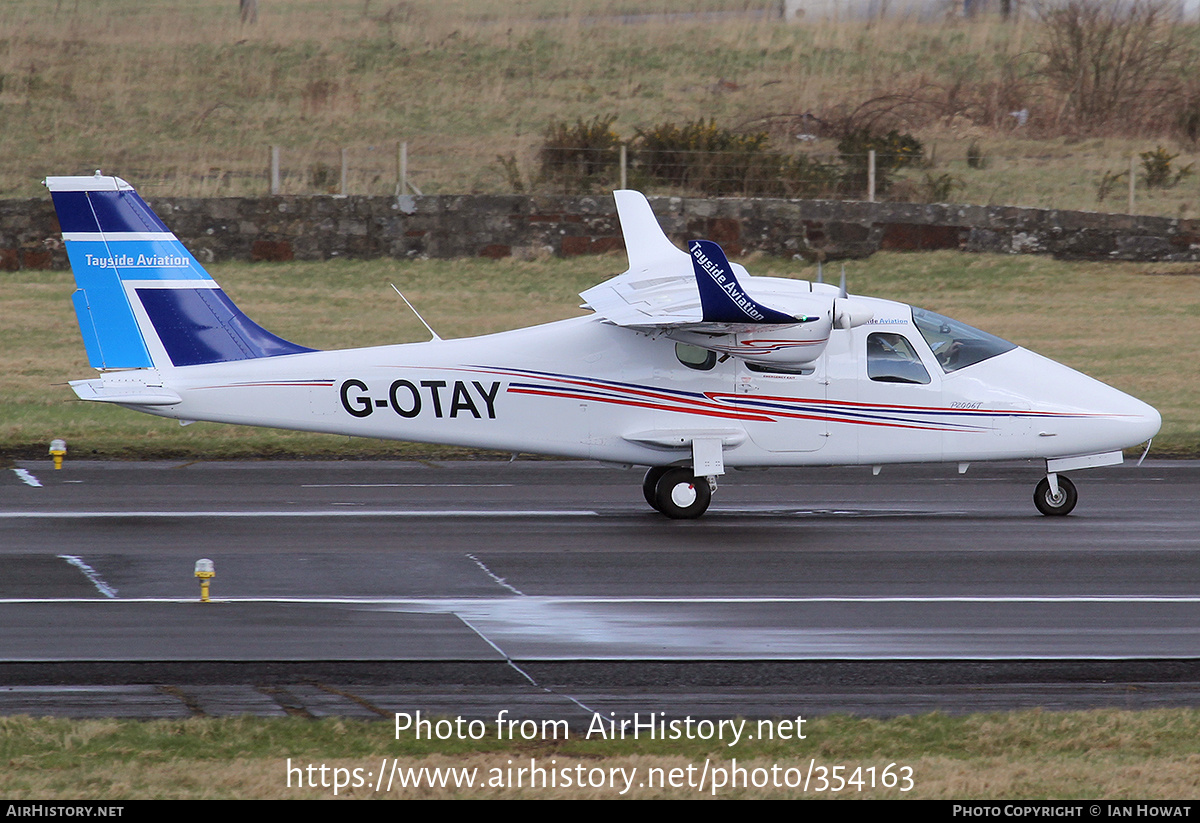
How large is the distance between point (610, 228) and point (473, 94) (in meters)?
10.9

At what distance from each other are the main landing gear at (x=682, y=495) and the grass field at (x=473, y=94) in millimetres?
21521

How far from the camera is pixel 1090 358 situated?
26641 millimetres

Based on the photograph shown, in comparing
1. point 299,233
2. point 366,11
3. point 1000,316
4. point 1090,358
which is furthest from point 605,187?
point 366,11

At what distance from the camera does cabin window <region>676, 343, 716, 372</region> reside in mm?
15375

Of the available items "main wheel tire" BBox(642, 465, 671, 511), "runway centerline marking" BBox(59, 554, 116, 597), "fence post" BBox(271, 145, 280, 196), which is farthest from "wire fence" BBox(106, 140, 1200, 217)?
"runway centerline marking" BBox(59, 554, 116, 597)

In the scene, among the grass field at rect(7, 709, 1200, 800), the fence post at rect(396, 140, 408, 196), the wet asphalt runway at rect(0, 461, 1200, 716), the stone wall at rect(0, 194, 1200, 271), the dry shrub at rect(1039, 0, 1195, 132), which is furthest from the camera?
the dry shrub at rect(1039, 0, 1195, 132)

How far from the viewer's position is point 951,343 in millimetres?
15562

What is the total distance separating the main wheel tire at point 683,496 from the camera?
15492 millimetres

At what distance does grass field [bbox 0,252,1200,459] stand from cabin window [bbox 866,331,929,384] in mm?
8404

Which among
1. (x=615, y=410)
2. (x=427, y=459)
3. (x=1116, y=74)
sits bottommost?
(x=427, y=459)

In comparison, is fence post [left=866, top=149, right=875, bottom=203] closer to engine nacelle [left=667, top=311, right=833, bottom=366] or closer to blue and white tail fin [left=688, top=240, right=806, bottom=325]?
engine nacelle [left=667, top=311, right=833, bottom=366]

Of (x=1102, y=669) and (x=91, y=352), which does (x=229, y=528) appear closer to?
(x=91, y=352)

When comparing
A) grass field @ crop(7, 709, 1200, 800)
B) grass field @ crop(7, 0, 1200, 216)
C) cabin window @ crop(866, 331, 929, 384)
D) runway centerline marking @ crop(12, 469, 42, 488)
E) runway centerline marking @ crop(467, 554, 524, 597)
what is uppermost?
grass field @ crop(7, 0, 1200, 216)
